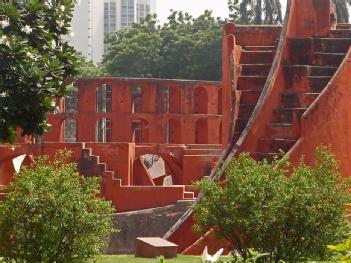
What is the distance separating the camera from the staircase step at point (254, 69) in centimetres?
1972

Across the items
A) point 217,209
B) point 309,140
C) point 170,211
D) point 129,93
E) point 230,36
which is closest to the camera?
point 217,209

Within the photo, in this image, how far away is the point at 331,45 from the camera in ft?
64.4

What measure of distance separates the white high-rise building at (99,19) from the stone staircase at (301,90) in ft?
216

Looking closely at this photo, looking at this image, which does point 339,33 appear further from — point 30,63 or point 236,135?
point 30,63

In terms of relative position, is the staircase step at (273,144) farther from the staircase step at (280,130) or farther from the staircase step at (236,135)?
the staircase step at (236,135)

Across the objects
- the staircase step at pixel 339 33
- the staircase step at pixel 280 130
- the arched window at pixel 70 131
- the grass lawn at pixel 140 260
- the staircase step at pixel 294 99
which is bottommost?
the grass lawn at pixel 140 260

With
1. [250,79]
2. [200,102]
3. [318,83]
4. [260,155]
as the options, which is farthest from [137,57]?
[260,155]

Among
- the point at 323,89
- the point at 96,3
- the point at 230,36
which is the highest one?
the point at 96,3

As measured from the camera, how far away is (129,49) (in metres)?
45.3

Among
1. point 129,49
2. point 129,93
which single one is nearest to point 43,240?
point 129,93

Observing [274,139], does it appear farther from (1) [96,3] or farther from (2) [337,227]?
(1) [96,3]

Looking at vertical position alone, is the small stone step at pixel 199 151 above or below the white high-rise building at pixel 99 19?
below

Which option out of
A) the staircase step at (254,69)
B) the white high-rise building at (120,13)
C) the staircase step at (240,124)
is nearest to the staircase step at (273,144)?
the staircase step at (240,124)

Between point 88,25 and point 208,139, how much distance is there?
56797 millimetres
